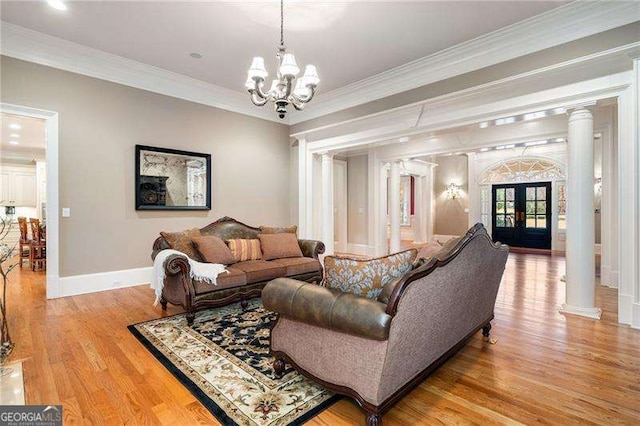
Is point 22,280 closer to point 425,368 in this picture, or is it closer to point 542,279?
point 425,368

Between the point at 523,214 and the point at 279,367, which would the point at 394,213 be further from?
the point at 279,367

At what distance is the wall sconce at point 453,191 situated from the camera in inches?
397

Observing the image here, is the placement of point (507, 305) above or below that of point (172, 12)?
below

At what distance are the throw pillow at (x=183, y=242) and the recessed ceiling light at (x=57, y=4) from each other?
2.51 metres

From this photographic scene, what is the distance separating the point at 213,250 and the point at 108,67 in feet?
9.79

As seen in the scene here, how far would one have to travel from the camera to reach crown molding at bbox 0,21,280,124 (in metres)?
3.61

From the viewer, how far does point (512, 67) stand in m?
3.56

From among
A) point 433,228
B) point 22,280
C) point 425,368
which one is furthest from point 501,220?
point 22,280

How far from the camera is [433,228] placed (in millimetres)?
10586

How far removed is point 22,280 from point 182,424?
5.13 meters

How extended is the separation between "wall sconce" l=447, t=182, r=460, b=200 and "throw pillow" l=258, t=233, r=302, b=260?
7.46 m

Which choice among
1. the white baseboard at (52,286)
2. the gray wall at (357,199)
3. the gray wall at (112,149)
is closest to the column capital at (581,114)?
the gray wall at (357,199)

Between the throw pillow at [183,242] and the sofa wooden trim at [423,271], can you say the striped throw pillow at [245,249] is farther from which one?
the sofa wooden trim at [423,271]

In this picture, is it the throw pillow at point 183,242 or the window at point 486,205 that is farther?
the window at point 486,205
